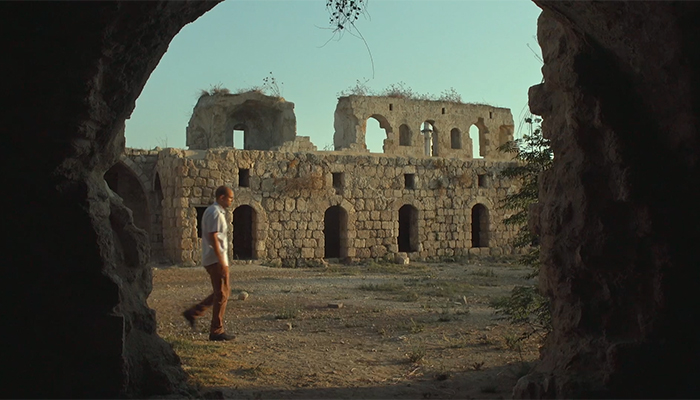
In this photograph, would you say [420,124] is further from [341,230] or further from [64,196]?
[64,196]

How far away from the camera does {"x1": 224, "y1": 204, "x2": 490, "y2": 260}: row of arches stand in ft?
68.2

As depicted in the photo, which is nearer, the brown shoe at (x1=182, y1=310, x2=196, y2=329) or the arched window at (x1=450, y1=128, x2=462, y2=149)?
the brown shoe at (x1=182, y1=310, x2=196, y2=329)

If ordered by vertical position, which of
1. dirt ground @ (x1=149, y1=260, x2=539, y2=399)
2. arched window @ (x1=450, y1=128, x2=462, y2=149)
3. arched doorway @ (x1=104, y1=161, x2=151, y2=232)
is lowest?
dirt ground @ (x1=149, y1=260, x2=539, y2=399)

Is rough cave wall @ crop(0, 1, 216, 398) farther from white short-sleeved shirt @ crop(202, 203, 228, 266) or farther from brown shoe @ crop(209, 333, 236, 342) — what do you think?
brown shoe @ crop(209, 333, 236, 342)

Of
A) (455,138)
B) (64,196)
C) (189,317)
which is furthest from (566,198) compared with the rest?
(455,138)

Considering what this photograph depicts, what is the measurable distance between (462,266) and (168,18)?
16912 millimetres

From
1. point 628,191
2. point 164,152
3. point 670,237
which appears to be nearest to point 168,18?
point 628,191

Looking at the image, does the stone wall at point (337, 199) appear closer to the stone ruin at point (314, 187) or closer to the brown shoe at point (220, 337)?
the stone ruin at point (314, 187)

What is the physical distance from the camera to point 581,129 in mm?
4086

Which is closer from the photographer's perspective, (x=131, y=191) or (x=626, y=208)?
(x=626, y=208)

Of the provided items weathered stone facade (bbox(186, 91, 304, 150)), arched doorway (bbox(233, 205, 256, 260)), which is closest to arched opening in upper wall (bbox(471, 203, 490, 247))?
weathered stone facade (bbox(186, 91, 304, 150))

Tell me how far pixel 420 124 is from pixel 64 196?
24.5 metres

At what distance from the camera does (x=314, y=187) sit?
64.0ft

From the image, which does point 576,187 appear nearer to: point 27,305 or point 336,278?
point 27,305
